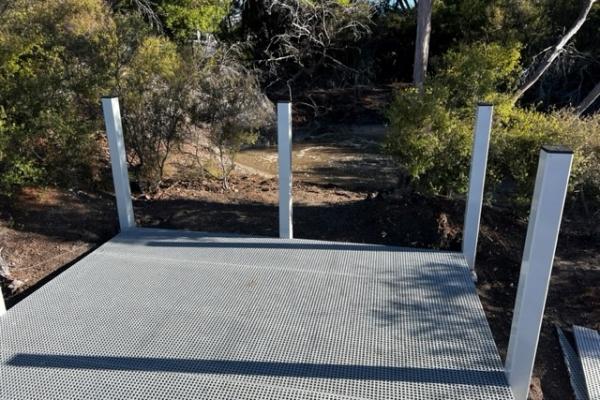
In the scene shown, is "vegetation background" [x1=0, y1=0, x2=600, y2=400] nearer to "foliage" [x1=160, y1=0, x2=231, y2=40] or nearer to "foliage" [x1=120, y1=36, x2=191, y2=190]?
"foliage" [x1=120, y1=36, x2=191, y2=190]

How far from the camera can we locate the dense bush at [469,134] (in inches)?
161

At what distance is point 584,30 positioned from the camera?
1004 centimetres

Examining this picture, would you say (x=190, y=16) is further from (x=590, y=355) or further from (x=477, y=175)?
(x=590, y=355)

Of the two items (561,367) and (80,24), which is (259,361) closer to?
(561,367)

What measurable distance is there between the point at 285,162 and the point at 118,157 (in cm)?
142

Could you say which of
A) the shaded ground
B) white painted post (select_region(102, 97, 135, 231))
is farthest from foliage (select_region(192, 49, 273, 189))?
white painted post (select_region(102, 97, 135, 231))

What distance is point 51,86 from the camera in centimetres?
448

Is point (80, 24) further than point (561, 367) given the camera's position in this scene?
Yes

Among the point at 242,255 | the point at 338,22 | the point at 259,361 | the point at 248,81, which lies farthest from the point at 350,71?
the point at 259,361

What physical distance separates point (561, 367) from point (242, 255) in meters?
2.20

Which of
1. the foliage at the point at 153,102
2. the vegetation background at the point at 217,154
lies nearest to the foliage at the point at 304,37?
the vegetation background at the point at 217,154

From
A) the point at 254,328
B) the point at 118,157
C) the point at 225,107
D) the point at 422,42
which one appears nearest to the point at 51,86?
the point at 118,157

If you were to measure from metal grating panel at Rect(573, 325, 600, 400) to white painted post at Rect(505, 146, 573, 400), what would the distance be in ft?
2.00

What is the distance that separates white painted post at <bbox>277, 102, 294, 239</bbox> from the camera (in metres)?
3.41
